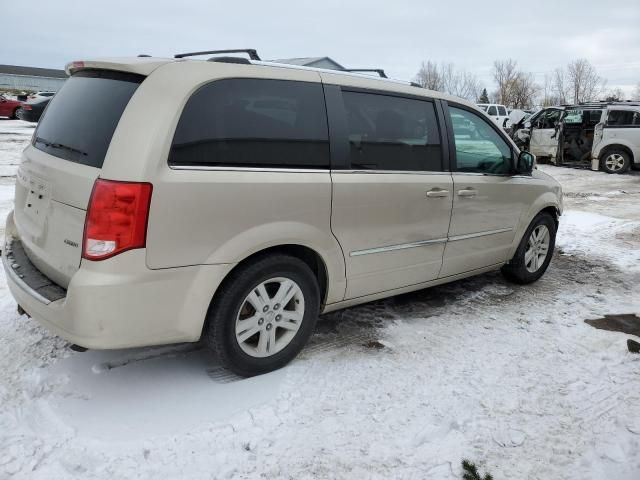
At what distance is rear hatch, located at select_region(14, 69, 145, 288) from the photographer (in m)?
2.58

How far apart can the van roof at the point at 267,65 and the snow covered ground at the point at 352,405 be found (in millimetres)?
1716

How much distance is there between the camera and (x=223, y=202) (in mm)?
2678

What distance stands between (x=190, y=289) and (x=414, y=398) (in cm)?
141

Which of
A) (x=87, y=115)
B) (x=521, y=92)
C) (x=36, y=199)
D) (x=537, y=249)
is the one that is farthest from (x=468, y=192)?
(x=521, y=92)

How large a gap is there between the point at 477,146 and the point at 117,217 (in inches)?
117

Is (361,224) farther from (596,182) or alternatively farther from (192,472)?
(596,182)

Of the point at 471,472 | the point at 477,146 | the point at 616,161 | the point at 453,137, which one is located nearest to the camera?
the point at 471,472

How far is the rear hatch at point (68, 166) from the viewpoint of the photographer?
2.58 metres

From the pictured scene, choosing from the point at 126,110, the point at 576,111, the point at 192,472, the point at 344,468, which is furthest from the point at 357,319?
the point at 576,111

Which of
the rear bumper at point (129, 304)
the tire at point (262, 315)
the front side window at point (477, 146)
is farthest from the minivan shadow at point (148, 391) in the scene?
the front side window at point (477, 146)

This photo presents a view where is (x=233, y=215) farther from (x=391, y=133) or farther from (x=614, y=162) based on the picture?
(x=614, y=162)

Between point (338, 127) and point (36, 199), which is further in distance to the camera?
point (338, 127)

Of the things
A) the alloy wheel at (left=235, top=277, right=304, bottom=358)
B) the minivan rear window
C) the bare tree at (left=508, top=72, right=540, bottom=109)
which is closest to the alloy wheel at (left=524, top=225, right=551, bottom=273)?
the alloy wheel at (left=235, top=277, right=304, bottom=358)

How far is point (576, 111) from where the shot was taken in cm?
1513
